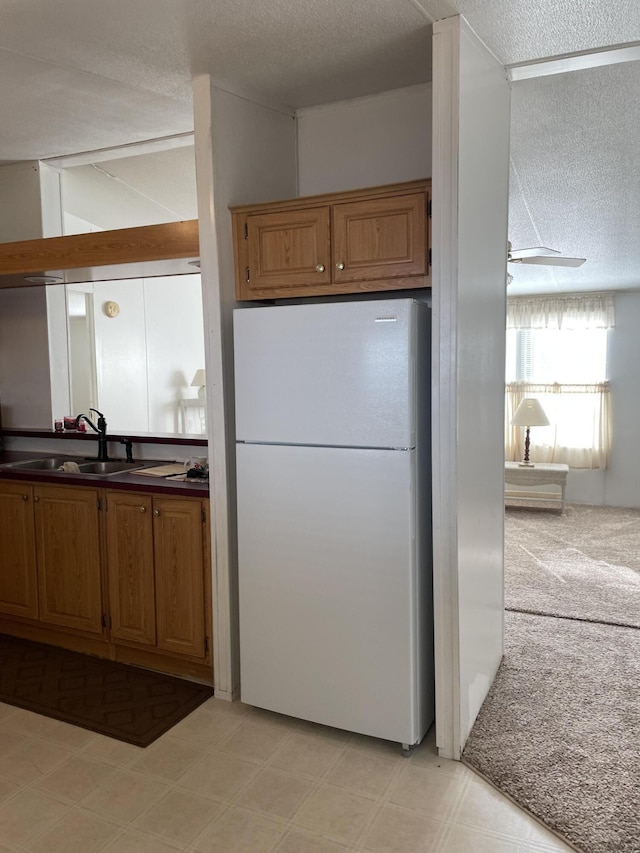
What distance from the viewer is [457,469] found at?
7.76 feet

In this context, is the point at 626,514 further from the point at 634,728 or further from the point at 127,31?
the point at 127,31

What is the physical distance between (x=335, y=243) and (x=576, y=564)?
11.7 feet

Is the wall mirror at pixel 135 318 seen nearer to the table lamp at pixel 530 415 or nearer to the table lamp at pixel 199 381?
the table lamp at pixel 199 381

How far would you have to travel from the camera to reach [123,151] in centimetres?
368

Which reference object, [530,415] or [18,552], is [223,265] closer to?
[18,552]

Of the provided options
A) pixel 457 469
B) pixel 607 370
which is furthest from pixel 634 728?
pixel 607 370

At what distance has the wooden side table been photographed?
7180 mm

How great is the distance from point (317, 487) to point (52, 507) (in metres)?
1.46

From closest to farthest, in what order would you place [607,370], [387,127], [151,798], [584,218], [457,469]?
[151,798], [457,469], [387,127], [584,218], [607,370]

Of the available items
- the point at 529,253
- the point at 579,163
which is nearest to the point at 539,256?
the point at 529,253

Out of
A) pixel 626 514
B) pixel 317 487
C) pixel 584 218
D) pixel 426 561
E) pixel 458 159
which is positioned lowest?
pixel 626 514

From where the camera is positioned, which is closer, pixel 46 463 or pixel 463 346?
pixel 463 346

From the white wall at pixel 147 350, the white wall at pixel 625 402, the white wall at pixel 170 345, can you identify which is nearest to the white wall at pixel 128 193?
the white wall at pixel 147 350

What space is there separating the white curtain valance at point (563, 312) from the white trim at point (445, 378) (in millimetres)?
6102
